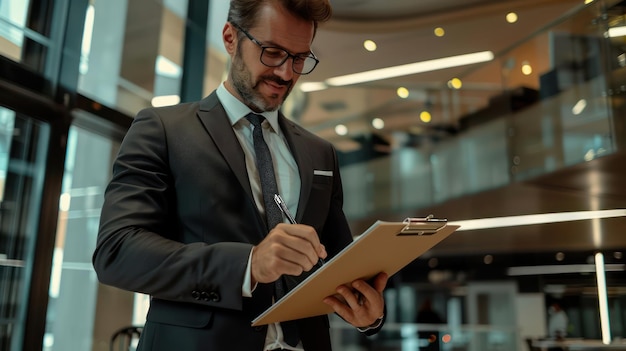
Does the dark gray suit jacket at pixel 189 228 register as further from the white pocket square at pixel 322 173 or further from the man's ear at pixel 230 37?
the man's ear at pixel 230 37

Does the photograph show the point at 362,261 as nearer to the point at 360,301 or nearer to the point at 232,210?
the point at 360,301

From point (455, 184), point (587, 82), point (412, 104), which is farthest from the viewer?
point (412, 104)

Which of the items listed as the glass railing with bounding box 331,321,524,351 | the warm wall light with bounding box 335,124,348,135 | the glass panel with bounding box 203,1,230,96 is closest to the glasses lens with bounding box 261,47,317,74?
the glass railing with bounding box 331,321,524,351

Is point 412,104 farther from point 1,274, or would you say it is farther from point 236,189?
point 236,189

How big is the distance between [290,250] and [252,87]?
0.47m

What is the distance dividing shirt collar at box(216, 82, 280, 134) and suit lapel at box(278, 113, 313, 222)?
0.04 m

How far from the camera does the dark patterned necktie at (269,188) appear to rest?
41.7 inches

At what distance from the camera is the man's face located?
118cm

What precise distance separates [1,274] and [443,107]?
5621 millimetres

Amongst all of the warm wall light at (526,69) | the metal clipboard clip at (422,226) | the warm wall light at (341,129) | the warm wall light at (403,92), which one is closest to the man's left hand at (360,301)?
the metal clipboard clip at (422,226)

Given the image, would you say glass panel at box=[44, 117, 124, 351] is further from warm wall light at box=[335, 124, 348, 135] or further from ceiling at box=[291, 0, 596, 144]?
ceiling at box=[291, 0, 596, 144]

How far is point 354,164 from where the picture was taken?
8.45 metres

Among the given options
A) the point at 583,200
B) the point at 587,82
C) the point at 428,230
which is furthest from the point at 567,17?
the point at 428,230

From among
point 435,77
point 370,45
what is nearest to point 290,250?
point 435,77
